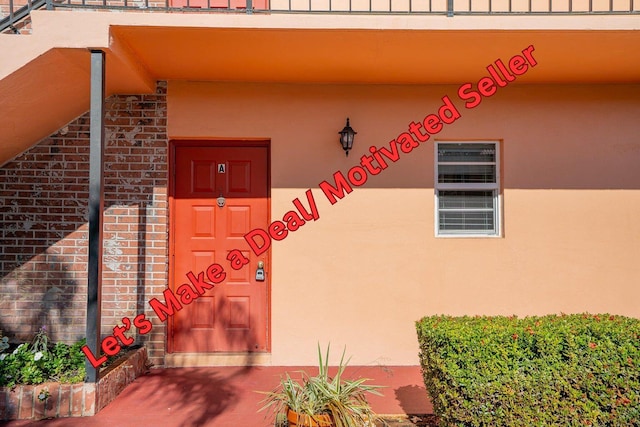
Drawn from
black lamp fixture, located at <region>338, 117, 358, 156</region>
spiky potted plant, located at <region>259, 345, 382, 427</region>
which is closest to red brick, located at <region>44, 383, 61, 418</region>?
spiky potted plant, located at <region>259, 345, 382, 427</region>

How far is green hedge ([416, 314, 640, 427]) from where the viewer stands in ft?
9.42

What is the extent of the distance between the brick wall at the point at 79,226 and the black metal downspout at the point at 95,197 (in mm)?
1095

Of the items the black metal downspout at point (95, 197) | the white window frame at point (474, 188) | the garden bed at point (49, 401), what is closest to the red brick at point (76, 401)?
the garden bed at point (49, 401)

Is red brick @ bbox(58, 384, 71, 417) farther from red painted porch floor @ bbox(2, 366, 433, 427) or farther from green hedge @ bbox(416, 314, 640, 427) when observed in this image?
green hedge @ bbox(416, 314, 640, 427)

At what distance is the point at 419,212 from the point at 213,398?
281 centimetres

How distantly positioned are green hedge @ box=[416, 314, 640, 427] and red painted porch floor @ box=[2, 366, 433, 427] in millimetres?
898

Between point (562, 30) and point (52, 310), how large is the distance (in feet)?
18.3

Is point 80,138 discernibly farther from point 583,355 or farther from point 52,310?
point 583,355

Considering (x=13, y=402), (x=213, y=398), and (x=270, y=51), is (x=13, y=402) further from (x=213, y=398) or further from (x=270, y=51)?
(x=270, y=51)

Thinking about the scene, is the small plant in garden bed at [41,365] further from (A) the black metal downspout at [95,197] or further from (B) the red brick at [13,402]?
(A) the black metal downspout at [95,197]

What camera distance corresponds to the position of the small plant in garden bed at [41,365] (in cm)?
378

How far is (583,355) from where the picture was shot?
117 inches

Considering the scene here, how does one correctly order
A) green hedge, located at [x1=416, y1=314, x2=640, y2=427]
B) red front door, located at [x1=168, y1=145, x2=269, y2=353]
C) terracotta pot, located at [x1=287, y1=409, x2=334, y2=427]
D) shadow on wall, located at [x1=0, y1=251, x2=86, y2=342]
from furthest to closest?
red front door, located at [x1=168, y1=145, x2=269, y2=353], shadow on wall, located at [x1=0, y1=251, x2=86, y2=342], green hedge, located at [x1=416, y1=314, x2=640, y2=427], terracotta pot, located at [x1=287, y1=409, x2=334, y2=427]

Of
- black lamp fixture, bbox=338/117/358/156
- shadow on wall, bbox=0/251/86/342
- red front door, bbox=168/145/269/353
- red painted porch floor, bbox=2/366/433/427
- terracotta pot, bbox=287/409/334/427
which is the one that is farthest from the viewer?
red front door, bbox=168/145/269/353
